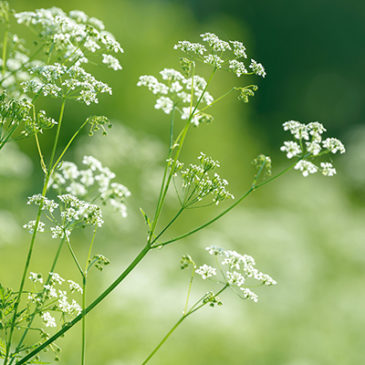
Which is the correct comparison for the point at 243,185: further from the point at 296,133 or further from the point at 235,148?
the point at 296,133

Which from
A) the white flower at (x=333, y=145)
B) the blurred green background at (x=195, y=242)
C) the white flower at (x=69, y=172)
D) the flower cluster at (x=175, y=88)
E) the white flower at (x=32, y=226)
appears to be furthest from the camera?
the blurred green background at (x=195, y=242)

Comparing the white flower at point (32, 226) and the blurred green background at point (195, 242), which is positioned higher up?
the blurred green background at point (195, 242)

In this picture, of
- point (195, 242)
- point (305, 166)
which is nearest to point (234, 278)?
point (305, 166)

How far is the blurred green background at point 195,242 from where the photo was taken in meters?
7.31

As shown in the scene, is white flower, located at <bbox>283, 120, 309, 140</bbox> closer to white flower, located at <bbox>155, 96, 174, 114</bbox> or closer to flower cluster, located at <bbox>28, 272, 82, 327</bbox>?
white flower, located at <bbox>155, 96, 174, 114</bbox>

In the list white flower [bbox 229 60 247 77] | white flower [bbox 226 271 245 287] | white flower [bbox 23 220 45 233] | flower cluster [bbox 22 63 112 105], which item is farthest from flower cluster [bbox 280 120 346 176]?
white flower [bbox 23 220 45 233]

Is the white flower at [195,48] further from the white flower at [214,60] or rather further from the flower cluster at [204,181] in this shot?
the flower cluster at [204,181]

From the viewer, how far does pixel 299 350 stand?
825 cm

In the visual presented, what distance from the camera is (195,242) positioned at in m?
11.6

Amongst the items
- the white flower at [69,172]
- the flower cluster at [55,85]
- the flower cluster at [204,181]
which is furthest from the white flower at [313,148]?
the white flower at [69,172]

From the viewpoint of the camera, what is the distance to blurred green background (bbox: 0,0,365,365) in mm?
7309

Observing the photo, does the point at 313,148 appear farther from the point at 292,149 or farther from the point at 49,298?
the point at 49,298

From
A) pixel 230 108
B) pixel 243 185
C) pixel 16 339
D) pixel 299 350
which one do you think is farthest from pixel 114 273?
pixel 230 108

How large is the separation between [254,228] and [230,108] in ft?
39.3
